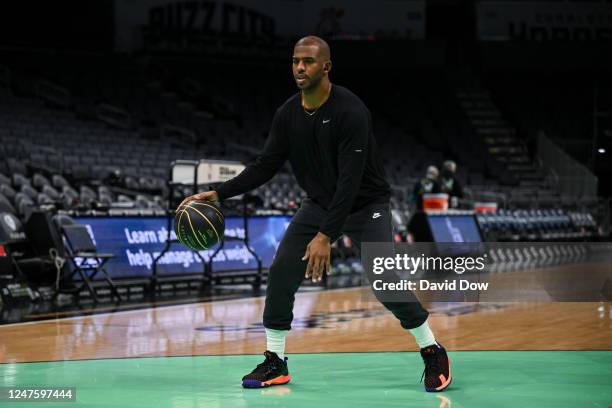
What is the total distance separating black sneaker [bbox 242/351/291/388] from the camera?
594 centimetres

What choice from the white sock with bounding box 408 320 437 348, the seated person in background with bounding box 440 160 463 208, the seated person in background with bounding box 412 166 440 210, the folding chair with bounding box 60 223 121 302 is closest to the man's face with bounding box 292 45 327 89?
the white sock with bounding box 408 320 437 348

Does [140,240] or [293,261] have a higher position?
[293,261]

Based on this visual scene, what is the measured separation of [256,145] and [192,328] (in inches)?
869

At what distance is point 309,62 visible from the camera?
5.76 meters

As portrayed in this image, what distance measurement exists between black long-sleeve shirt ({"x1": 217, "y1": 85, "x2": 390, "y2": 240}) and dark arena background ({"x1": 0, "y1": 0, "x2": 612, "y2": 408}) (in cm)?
115

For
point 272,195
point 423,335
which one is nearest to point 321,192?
point 423,335

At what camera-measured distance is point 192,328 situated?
9.12m

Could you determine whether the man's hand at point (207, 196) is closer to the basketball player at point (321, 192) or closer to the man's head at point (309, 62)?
the basketball player at point (321, 192)

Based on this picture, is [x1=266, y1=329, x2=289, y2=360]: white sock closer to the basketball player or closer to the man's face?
the basketball player

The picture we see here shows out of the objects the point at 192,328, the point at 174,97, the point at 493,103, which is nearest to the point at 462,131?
the point at 493,103

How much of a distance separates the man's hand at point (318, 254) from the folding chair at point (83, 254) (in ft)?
19.6

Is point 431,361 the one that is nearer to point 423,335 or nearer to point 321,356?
point 423,335

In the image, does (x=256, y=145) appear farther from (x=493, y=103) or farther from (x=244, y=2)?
(x=493, y=103)

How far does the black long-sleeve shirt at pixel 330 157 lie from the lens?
5711 mm
